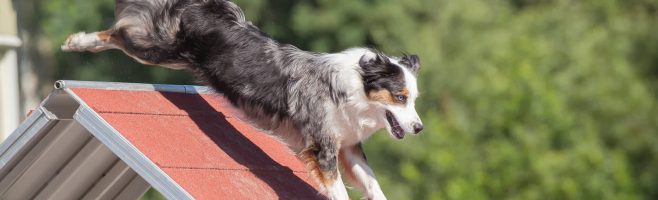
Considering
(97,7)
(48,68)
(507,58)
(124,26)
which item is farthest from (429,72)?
(124,26)

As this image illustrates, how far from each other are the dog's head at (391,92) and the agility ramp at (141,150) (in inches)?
21.2

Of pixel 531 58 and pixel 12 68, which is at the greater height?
pixel 531 58

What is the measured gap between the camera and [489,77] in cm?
2128

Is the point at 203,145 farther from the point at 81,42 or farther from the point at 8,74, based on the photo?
the point at 8,74

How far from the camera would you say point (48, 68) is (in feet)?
88.3

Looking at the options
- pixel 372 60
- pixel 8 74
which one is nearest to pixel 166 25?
pixel 372 60

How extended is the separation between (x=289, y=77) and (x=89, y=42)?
1202mm

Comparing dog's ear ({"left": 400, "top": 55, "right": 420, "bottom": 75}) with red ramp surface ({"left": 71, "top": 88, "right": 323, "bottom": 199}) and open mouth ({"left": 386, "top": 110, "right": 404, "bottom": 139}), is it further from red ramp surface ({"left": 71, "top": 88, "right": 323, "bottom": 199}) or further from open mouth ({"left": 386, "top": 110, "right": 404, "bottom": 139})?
red ramp surface ({"left": 71, "top": 88, "right": 323, "bottom": 199})

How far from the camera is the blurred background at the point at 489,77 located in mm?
19953

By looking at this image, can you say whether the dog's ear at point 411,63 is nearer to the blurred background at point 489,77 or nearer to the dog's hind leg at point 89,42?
the dog's hind leg at point 89,42

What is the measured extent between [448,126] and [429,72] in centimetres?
153

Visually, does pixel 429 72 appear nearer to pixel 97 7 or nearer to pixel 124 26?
pixel 97 7

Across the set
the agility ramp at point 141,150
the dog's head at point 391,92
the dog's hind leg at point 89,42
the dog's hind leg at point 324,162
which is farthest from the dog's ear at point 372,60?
the dog's hind leg at point 89,42

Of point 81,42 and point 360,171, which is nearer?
point 360,171
